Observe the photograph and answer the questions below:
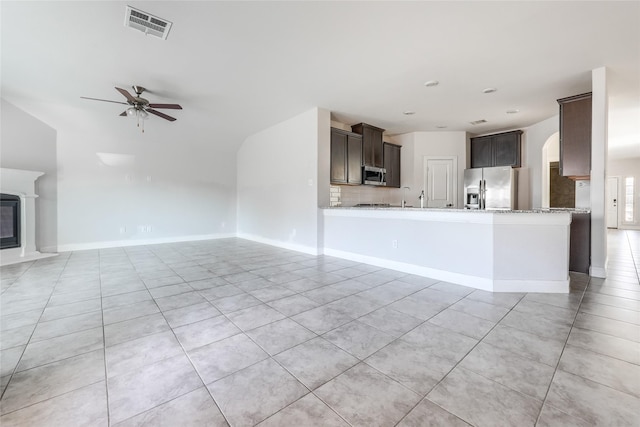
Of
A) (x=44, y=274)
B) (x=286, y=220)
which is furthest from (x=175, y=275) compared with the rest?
(x=286, y=220)

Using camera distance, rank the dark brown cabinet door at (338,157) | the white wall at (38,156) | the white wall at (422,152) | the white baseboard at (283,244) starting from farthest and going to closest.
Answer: the white wall at (422,152) < the dark brown cabinet door at (338,157) < the white baseboard at (283,244) < the white wall at (38,156)

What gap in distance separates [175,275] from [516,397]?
3970 millimetres

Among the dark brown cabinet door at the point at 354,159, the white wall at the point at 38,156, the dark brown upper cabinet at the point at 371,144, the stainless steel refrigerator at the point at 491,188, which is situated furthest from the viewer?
the dark brown upper cabinet at the point at 371,144

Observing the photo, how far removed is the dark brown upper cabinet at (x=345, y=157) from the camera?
217 inches

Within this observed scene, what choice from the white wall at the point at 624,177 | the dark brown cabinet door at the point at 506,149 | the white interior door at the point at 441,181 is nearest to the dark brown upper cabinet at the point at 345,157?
the white interior door at the point at 441,181

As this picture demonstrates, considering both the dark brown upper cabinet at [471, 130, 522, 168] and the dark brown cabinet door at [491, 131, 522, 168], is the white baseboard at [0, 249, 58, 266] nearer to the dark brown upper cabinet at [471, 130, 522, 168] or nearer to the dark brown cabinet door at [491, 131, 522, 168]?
the dark brown upper cabinet at [471, 130, 522, 168]

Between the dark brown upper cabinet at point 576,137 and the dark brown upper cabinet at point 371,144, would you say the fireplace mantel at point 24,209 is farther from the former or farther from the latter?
the dark brown upper cabinet at point 576,137

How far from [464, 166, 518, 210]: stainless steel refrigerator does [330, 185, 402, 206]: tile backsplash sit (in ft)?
5.45

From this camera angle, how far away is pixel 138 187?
653cm

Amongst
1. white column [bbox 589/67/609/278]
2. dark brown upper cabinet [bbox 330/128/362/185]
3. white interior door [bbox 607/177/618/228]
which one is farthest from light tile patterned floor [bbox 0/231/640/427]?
white interior door [bbox 607/177/618/228]

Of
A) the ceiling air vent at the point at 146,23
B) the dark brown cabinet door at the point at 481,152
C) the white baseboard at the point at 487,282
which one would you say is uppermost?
the ceiling air vent at the point at 146,23

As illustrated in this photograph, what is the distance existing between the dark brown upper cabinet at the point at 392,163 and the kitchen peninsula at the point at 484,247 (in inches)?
109

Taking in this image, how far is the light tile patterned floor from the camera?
1.35m

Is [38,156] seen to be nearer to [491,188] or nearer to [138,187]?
[138,187]
